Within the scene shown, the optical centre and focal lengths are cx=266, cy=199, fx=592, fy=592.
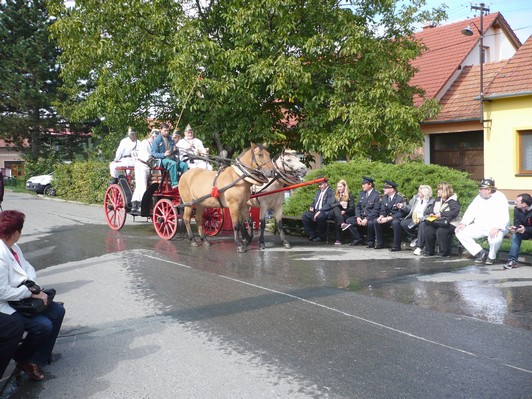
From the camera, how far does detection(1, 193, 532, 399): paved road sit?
4.68 m

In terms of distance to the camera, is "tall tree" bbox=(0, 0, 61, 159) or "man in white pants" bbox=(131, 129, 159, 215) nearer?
"man in white pants" bbox=(131, 129, 159, 215)

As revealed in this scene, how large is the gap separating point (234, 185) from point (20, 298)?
22.4ft

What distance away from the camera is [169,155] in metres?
12.9

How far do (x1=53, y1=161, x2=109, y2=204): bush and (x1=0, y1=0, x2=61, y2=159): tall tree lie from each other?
8.79 m

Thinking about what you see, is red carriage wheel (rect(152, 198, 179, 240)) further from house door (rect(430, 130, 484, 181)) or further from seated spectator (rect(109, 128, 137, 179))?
house door (rect(430, 130, 484, 181))

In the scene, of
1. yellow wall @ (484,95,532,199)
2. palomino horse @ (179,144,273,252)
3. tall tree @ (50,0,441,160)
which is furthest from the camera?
yellow wall @ (484,95,532,199)

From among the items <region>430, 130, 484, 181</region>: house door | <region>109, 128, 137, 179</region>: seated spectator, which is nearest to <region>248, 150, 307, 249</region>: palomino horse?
<region>109, 128, 137, 179</region>: seated spectator

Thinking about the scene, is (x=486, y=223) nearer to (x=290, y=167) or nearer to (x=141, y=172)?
(x=290, y=167)

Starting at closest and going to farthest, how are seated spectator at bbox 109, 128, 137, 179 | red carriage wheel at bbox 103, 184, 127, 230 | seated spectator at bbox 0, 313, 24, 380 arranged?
seated spectator at bbox 0, 313, 24, 380 → seated spectator at bbox 109, 128, 137, 179 → red carriage wheel at bbox 103, 184, 127, 230

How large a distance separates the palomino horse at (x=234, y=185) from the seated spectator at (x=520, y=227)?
4.36 meters

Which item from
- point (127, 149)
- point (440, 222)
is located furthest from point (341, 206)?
point (127, 149)

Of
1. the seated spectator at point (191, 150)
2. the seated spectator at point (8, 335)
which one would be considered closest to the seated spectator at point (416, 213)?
the seated spectator at point (191, 150)

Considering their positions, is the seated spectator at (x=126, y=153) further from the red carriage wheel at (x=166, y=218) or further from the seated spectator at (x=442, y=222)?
the seated spectator at (x=442, y=222)

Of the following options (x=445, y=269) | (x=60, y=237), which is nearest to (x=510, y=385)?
(x=445, y=269)
